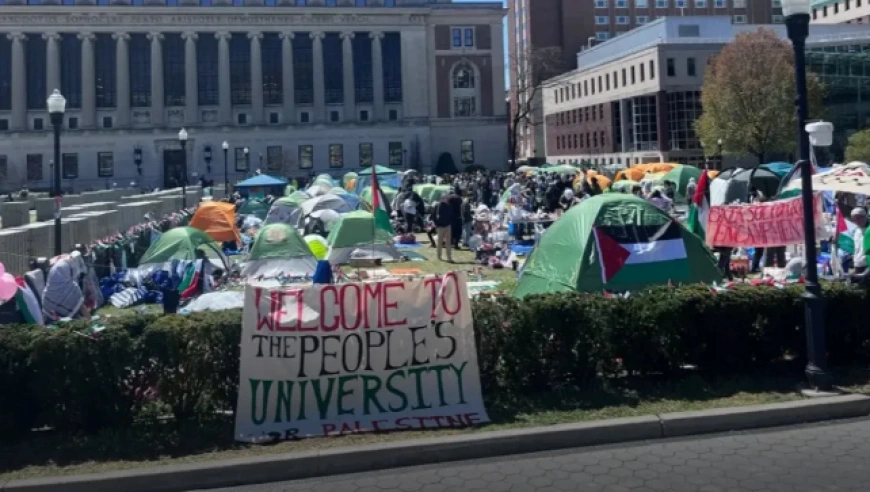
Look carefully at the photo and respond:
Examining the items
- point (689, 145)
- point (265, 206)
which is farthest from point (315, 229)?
point (689, 145)

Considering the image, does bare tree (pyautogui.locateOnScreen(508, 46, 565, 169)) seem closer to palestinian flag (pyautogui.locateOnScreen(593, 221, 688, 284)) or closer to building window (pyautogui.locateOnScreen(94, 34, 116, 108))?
building window (pyautogui.locateOnScreen(94, 34, 116, 108))

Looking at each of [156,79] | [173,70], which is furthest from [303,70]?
[156,79]

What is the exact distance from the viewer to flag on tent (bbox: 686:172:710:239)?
17.6 meters

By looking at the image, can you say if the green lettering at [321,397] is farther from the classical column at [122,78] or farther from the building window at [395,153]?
the classical column at [122,78]

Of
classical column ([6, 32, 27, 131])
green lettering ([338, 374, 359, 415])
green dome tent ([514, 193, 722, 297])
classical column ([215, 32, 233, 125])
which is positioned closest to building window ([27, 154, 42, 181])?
classical column ([6, 32, 27, 131])

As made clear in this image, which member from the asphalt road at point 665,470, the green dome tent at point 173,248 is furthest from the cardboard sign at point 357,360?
the green dome tent at point 173,248

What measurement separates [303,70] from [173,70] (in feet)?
42.4

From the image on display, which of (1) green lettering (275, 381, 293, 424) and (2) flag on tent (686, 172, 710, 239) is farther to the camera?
(2) flag on tent (686, 172, 710, 239)

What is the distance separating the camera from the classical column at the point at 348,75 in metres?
81.4

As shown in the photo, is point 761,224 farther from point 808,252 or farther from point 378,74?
point 378,74

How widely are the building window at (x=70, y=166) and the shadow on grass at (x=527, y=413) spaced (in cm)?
7845

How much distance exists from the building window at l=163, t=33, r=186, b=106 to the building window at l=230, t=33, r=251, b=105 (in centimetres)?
487

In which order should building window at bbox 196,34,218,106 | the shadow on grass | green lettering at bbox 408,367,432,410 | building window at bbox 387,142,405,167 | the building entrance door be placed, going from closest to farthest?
the shadow on grass, green lettering at bbox 408,367,432,410, the building entrance door, building window at bbox 196,34,218,106, building window at bbox 387,142,405,167

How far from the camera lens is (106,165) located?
262 feet
